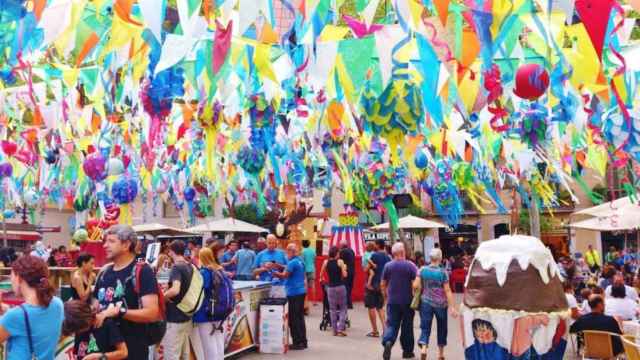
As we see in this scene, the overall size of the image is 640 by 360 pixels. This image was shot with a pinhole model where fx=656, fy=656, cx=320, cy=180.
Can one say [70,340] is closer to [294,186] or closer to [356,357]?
[356,357]

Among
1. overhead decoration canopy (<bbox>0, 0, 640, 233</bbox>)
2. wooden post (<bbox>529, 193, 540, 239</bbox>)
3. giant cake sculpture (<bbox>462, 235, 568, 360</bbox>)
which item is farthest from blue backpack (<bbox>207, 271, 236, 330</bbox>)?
wooden post (<bbox>529, 193, 540, 239</bbox>)

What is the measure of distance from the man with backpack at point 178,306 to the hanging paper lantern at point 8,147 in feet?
27.9

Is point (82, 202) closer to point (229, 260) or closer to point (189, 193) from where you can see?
point (189, 193)

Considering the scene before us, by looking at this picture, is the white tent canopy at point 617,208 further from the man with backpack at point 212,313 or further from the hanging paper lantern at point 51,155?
the hanging paper lantern at point 51,155

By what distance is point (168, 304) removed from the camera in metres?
6.75

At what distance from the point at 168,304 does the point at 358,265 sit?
37.8ft

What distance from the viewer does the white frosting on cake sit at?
5242mm

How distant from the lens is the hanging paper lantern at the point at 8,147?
13688 mm

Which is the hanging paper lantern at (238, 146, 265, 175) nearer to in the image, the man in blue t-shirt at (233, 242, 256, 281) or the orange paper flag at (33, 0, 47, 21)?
the man in blue t-shirt at (233, 242, 256, 281)

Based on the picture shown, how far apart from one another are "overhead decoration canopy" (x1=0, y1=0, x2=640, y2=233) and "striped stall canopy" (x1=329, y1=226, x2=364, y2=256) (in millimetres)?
1804

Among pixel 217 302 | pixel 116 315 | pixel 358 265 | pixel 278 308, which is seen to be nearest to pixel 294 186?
pixel 358 265

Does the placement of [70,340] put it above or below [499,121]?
below

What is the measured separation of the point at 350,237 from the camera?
18.8 metres

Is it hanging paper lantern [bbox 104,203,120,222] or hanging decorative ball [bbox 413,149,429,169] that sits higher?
hanging decorative ball [bbox 413,149,429,169]
